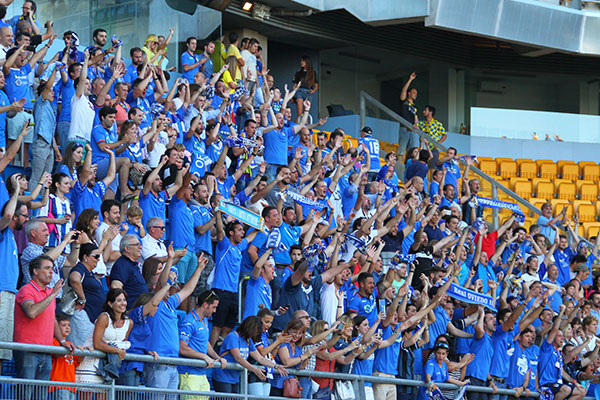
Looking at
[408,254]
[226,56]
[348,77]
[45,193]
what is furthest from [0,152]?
[348,77]

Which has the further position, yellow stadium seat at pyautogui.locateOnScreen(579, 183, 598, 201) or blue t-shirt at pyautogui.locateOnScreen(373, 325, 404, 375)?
yellow stadium seat at pyautogui.locateOnScreen(579, 183, 598, 201)

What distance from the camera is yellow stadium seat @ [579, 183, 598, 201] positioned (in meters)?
23.4

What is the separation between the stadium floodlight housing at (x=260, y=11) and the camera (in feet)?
72.5

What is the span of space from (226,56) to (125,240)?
8667mm

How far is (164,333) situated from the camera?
33.6 feet

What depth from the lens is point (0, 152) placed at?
11.2 metres

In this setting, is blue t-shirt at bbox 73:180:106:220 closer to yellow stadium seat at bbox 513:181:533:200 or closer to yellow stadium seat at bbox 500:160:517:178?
yellow stadium seat at bbox 513:181:533:200

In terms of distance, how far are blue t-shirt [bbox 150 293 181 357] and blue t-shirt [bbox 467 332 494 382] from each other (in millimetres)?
4713

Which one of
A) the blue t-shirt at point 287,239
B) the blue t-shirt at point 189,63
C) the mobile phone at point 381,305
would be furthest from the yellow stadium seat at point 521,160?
the mobile phone at point 381,305

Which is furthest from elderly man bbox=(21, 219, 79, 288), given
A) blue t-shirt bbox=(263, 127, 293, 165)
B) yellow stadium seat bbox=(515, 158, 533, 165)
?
yellow stadium seat bbox=(515, 158, 533, 165)

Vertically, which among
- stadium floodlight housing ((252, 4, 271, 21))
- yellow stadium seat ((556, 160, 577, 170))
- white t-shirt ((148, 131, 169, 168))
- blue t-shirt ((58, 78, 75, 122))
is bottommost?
white t-shirt ((148, 131, 169, 168))

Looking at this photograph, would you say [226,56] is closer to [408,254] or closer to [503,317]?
[408,254]

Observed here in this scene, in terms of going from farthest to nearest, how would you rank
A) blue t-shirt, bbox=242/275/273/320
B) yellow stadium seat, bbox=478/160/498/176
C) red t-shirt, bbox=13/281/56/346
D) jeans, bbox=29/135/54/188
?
yellow stadium seat, bbox=478/160/498/176
jeans, bbox=29/135/54/188
blue t-shirt, bbox=242/275/273/320
red t-shirt, bbox=13/281/56/346

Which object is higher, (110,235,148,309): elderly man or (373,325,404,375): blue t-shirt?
(110,235,148,309): elderly man
